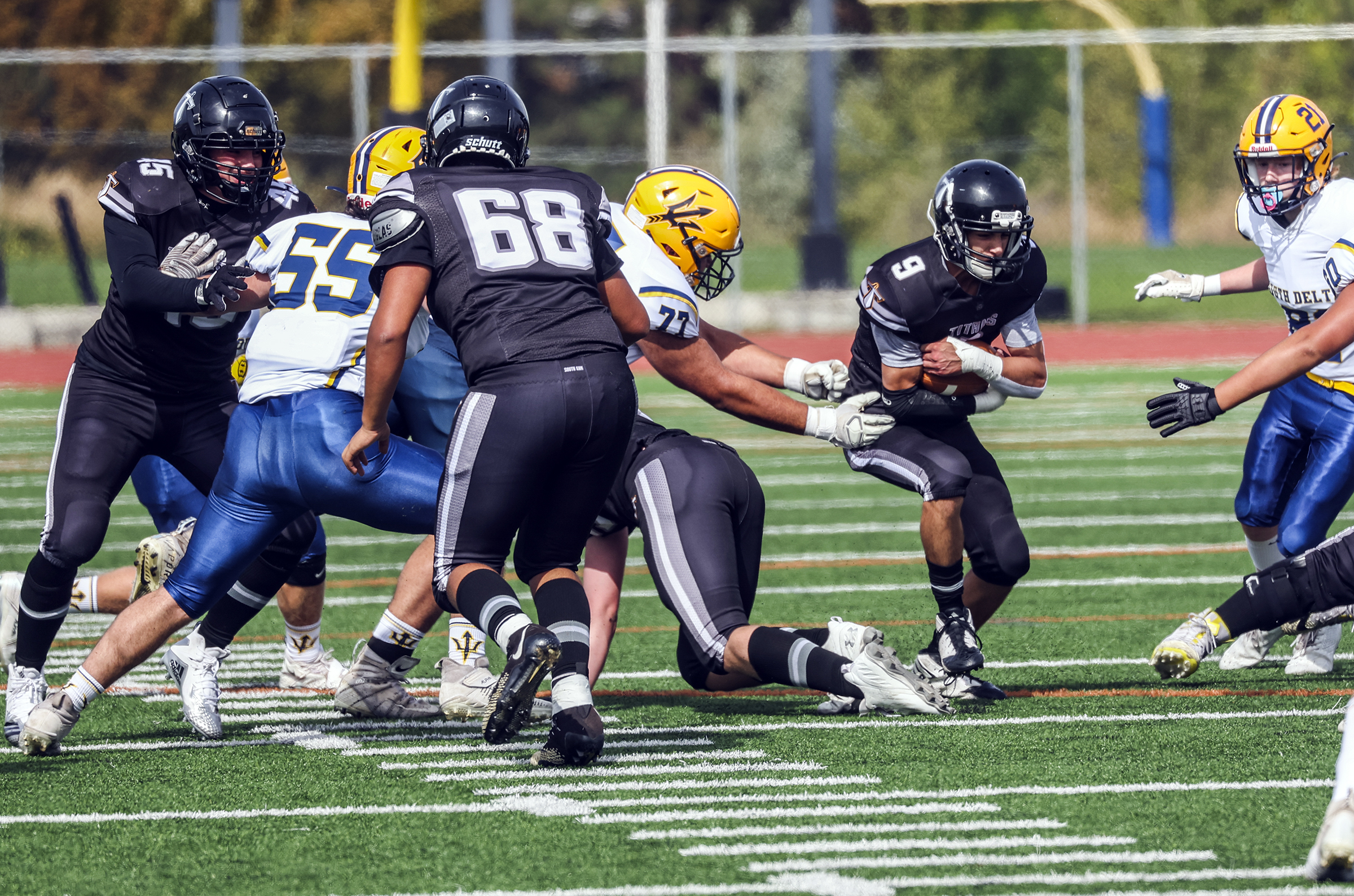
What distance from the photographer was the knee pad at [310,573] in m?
6.04

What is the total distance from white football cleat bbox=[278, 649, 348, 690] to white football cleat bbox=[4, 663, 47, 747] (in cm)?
85

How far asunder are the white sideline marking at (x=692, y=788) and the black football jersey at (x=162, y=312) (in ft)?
6.25

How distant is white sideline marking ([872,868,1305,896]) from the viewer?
358 cm

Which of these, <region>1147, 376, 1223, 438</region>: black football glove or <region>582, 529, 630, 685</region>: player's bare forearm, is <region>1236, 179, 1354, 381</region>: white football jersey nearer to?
<region>1147, 376, 1223, 438</region>: black football glove

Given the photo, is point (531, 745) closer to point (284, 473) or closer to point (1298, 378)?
point (284, 473)

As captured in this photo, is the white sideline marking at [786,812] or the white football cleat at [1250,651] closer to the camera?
the white sideline marking at [786,812]

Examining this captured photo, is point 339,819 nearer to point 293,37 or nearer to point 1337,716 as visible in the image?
point 1337,716

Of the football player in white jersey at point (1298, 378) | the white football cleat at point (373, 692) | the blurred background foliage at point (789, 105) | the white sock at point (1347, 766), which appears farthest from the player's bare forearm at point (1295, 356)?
the blurred background foliage at point (789, 105)

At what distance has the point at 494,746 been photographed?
201 inches

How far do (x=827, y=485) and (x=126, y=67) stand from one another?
2064 centimetres

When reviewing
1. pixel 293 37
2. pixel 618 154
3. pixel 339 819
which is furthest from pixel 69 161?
pixel 339 819

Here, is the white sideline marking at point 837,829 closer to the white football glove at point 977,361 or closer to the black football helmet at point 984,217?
the white football glove at point 977,361

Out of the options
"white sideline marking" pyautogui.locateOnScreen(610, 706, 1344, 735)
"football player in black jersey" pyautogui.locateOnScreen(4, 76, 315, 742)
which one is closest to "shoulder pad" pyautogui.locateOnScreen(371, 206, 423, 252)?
"football player in black jersey" pyautogui.locateOnScreen(4, 76, 315, 742)

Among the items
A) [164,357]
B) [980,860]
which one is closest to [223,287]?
[164,357]
